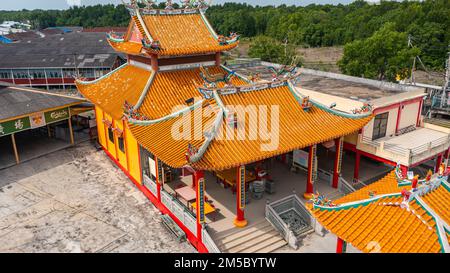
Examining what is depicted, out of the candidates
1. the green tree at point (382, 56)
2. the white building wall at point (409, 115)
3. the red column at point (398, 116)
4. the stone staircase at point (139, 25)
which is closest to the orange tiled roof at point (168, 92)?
the stone staircase at point (139, 25)

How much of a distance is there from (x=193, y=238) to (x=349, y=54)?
35467 mm

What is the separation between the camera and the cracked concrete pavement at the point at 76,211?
56.3 feet

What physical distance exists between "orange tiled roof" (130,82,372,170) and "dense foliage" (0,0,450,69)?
37319mm

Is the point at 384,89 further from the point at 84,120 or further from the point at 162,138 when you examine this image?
the point at 84,120

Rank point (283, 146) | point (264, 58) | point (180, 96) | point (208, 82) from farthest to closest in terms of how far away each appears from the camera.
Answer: point (264, 58), point (180, 96), point (208, 82), point (283, 146)

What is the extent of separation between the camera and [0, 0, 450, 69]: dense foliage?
5909cm

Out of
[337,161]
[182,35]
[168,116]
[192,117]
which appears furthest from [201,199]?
[182,35]

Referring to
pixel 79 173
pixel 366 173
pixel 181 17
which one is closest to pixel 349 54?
pixel 366 173

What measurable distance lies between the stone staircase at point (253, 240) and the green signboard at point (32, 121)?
17338 mm

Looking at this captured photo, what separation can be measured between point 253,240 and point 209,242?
6.95 ft

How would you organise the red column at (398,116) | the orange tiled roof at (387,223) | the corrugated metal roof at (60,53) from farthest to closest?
the corrugated metal roof at (60,53) → the red column at (398,116) → the orange tiled roof at (387,223)

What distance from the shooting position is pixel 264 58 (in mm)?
53938

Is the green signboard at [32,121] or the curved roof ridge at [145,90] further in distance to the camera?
the green signboard at [32,121]

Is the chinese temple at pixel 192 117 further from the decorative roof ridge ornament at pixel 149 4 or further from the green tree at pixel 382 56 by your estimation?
the green tree at pixel 382 56
